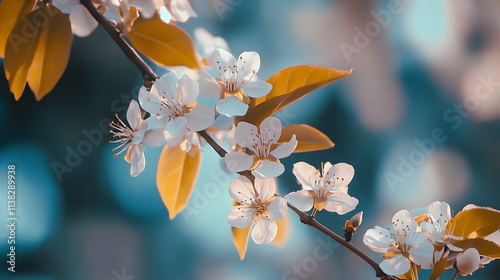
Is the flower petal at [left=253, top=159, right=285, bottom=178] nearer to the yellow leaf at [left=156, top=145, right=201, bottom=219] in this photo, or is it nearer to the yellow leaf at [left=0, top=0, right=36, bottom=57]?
the yellow leaf at [left=156, top=145, right=201, bottom=219]

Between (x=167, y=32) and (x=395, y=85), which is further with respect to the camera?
(x=395, y=85)

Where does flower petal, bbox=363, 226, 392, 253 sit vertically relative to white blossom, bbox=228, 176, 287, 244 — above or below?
below

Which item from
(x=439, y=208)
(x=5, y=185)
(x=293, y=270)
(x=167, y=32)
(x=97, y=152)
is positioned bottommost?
(x=293, y=270)

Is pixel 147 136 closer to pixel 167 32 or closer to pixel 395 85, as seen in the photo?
pixel 167 32

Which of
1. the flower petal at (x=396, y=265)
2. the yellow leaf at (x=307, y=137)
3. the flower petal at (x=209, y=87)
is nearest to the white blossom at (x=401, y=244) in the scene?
the flower petal at (x=396, y=265)

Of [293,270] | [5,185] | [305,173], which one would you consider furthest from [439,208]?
[5,185]

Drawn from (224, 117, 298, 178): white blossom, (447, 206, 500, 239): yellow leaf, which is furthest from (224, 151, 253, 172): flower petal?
(447, 206, 500, 239): yellow leaf

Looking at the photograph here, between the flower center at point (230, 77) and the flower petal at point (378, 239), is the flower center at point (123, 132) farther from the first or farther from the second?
the flower petal at point (378, 239)
